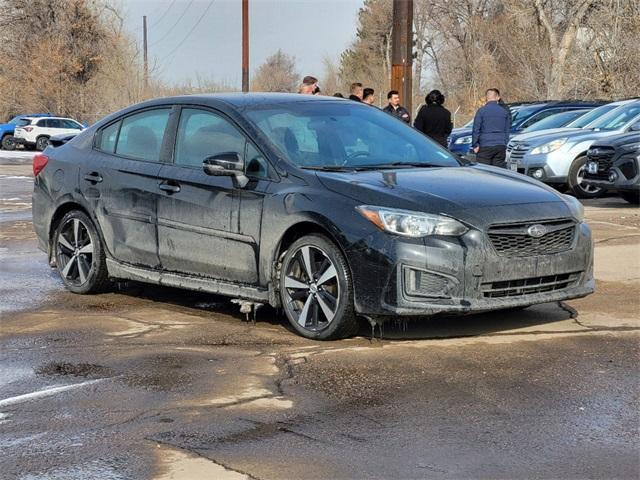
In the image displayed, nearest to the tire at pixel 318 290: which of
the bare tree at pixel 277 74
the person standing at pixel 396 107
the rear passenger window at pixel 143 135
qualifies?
the rear passenger window at pixel 143 135

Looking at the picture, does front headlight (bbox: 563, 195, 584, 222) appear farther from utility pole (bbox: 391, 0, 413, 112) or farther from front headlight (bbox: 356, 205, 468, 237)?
utility pole (bbox: 391, 0, 413, 112)

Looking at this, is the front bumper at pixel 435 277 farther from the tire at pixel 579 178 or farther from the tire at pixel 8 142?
the tire at pixel 8 142

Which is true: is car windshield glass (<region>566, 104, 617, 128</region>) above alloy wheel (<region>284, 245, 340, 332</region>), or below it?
above

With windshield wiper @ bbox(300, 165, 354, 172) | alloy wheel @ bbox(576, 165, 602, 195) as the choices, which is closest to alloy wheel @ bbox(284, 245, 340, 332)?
windshield wiper @ bbox(300, 165, 354, 172)

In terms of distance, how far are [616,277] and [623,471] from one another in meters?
4.75

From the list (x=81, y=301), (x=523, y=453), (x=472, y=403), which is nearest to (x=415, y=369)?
(x=472, y=403)

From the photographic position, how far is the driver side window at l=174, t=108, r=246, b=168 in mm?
7316

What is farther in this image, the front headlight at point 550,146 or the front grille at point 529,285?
the front headlight at point 550,146

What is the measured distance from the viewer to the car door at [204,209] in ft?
22.9

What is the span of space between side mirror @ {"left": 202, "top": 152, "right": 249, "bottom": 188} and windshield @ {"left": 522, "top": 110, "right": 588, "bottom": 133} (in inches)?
505

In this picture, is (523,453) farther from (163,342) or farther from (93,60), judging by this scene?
(93,60)

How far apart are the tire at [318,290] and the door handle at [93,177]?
7.03 ft

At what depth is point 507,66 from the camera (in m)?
50.2

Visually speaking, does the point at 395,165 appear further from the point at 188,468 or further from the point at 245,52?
the point at 245,52
